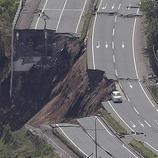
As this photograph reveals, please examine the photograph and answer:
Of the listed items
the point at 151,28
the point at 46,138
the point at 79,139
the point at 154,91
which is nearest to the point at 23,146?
the point at 46,138

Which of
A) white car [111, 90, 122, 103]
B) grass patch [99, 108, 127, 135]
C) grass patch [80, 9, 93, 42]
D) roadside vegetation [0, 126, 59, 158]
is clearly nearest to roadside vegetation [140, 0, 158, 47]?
grass patch [80, 9, 93, 42]

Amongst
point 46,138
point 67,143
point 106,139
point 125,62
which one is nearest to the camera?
point 67,143

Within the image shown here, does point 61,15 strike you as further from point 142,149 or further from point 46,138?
point 142,149

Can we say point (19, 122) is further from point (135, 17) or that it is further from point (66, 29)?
point (135, 17)

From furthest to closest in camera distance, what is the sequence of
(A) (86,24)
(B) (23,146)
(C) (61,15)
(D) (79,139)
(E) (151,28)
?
(C) (61,15) < (A) (86,24) < (E) (151,28) < (B) (23,146) < (D) (79,139)

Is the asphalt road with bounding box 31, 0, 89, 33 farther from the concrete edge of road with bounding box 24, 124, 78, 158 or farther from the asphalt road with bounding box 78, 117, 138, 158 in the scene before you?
the asphalt road with bounding box 78, 117, 138, 158

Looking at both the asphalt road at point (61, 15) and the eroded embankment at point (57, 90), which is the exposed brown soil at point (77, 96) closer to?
the eroded embankment at point (57, 90)
